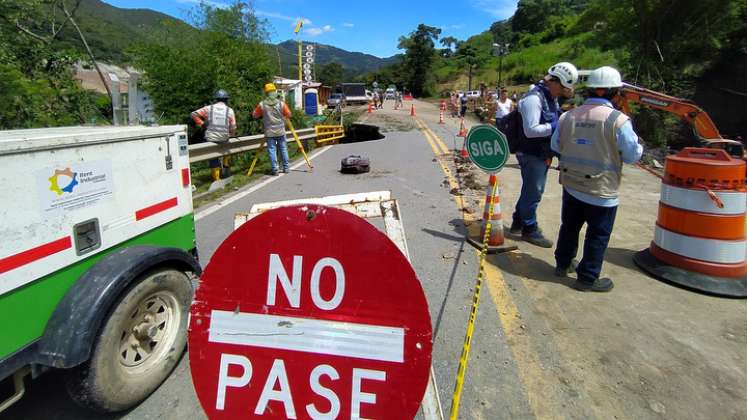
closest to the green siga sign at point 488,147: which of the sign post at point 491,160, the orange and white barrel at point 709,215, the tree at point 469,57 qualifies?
the sign post at point 491,160

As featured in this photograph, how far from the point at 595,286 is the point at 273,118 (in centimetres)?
749

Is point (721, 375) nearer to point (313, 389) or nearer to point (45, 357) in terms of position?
point (313, 389)

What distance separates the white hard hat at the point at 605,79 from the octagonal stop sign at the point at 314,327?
3474mm

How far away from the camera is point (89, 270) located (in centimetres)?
241

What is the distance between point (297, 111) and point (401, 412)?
60.6ft

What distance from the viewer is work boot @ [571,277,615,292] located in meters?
4.08

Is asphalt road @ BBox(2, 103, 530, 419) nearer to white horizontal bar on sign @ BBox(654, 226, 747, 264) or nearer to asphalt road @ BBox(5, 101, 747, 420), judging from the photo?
asphalt road @ BBox(5, 101, 747, 420)

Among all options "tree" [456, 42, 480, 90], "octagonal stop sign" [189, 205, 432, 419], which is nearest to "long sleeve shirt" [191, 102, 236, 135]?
"octagonal stop sign" [189, 205, 432, 419]

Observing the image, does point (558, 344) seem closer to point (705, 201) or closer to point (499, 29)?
point (705, 201)

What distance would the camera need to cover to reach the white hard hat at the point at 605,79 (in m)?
3.94

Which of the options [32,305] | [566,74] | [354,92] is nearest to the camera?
[32,305]

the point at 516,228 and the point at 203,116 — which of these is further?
the point at 203,116

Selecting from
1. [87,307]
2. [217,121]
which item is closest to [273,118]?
[217,121]

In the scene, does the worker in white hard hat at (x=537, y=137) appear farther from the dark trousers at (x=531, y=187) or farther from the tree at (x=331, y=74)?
the tree at (x=331, y=74)
